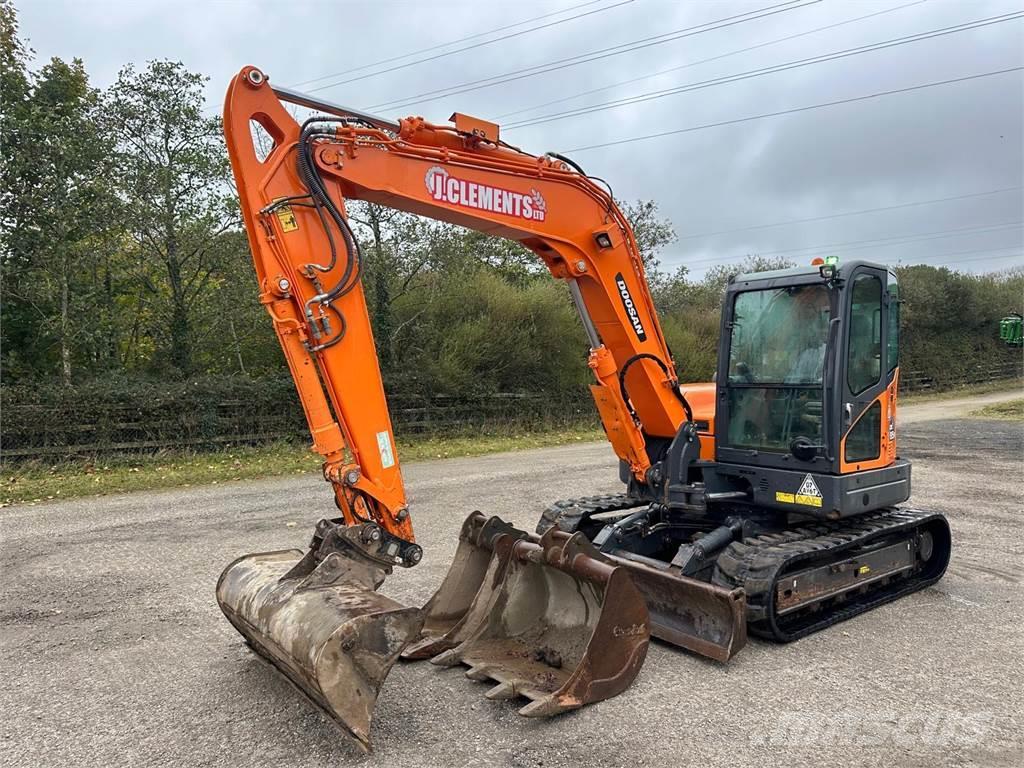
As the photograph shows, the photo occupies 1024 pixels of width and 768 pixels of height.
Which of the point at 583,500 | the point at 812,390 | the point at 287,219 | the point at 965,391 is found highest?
the point at 287,219

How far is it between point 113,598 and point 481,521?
2952 mm

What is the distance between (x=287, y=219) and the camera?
12.8ft

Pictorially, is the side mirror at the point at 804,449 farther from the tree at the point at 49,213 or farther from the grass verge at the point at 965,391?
the grass verge at the point at 965,391

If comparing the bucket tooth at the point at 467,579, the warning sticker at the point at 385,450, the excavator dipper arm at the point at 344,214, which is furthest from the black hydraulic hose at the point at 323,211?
the bucket tooth at the point at 467,579

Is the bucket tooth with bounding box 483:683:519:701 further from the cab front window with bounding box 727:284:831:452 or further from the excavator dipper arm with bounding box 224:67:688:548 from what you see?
the cab front window with bounding box 727:284:831:452

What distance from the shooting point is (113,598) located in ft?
18.5

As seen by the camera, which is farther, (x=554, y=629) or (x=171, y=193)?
(x=171, y=193)

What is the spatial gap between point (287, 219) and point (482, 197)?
1.22m

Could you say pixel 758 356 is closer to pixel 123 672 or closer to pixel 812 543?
Result: pixel 812 543

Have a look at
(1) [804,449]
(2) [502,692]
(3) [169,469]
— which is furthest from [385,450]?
(3) [169,469]

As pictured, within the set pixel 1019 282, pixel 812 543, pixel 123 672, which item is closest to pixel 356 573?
pixel 123 672

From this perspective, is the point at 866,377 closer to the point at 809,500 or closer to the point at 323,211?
the point at 809,500

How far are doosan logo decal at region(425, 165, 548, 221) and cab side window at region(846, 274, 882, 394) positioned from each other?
2.23 m

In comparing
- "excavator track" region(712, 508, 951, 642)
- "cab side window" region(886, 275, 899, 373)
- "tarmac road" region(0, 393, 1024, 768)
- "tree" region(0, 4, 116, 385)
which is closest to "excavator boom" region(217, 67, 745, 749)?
"tarmac road" region(0, 393, 1024, 768)
